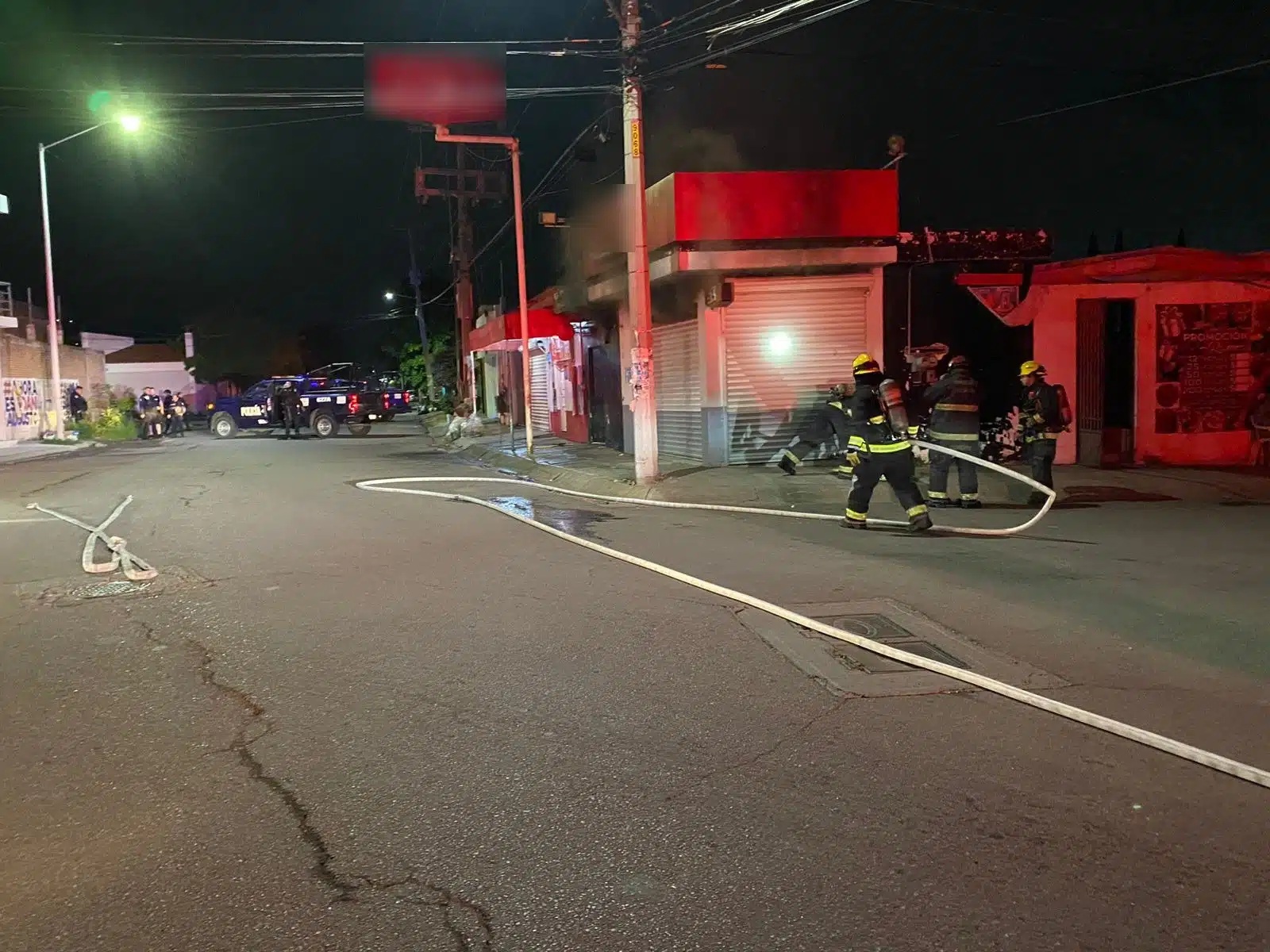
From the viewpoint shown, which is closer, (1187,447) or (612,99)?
(1187,447)

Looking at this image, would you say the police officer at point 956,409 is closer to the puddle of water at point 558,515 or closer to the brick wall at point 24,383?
the puddle of water at point 558,515

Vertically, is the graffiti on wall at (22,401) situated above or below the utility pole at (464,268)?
below

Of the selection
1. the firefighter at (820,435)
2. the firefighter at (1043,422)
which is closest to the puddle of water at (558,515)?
the firefighter at (820,435)

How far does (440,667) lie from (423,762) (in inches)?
57.7

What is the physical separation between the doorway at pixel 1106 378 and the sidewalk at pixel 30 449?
21738 mm

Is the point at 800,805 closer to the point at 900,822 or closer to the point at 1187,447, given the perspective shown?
the point at 900,822

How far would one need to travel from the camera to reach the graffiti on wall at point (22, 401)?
29.7 metres

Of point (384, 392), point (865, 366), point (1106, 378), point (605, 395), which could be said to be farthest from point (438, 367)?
point (865, 366)

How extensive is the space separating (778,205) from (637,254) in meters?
2.76

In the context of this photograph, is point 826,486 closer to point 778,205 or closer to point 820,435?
point 820,435

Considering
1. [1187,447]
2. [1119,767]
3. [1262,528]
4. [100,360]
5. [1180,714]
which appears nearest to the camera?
[1119,767]

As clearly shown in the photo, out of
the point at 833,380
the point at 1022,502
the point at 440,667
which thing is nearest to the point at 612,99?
the point at 833,380

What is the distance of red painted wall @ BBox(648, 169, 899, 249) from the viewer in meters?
15.7

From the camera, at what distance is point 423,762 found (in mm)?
4617
